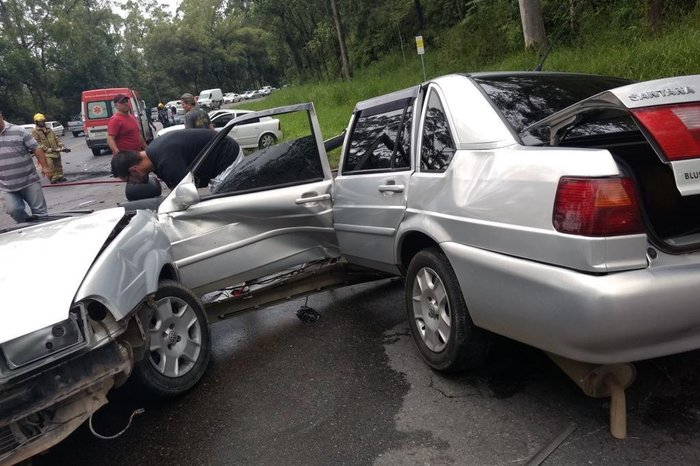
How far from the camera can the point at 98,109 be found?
934 inches

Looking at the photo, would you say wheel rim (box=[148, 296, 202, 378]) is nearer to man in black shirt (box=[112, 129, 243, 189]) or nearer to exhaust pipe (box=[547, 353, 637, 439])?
man in black shirt (box=[112, 129, 243, 189])

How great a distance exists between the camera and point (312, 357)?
12.5ft

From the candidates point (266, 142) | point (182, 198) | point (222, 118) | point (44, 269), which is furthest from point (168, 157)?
point (222, 118)

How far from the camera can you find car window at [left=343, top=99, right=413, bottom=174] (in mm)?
3637

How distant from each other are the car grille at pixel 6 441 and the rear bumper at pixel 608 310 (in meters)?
2.27

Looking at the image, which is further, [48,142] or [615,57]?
[48,142]

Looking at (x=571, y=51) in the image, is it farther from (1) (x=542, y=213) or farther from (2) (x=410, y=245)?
(1) (x=542, y=213)

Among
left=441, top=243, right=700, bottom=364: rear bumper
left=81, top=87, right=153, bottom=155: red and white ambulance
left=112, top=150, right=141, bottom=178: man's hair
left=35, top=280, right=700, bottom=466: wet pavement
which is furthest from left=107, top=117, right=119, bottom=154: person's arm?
left=81, top=87, right=153, bottom=155: red and white ambulance

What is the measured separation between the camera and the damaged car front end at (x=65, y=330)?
2404mm

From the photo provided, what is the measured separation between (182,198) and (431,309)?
2.09 metres

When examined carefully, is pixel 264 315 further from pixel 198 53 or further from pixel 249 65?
pixel 249 65

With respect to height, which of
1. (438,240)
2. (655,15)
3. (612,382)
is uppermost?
(655,15)

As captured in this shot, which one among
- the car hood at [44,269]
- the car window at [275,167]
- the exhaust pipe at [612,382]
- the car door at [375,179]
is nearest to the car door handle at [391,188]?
the car door at [375,179]

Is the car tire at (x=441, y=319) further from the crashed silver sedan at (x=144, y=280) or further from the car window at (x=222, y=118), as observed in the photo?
the car window at (x=222, y=118)
